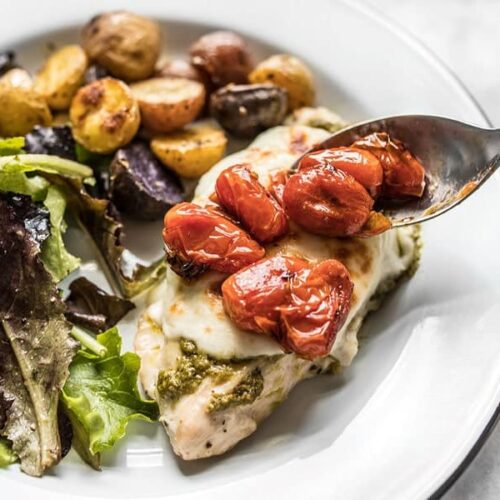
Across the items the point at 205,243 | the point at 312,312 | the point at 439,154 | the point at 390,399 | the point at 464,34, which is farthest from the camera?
the point at 464,34

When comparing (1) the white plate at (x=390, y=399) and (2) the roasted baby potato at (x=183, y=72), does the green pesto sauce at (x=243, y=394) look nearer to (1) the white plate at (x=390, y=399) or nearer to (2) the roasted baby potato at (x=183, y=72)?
(1) the white plate at (x=390, y=399)

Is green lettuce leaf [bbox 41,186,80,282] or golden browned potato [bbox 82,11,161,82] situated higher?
golden browned potato [bbox 82,11,161,82]

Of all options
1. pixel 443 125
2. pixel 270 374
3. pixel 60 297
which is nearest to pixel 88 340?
pixel 60 297

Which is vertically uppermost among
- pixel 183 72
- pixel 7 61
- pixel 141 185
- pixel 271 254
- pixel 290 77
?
pixel 290 77

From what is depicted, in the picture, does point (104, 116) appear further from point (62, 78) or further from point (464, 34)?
point (464, 34)

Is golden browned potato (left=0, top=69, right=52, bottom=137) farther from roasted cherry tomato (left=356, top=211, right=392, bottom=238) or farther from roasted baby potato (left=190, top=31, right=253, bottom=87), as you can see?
roasted cherry tomato (left=356, top=211, right=392, bottom=238)

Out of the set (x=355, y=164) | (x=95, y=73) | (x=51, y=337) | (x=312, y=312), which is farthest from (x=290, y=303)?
(x=95, y=73)

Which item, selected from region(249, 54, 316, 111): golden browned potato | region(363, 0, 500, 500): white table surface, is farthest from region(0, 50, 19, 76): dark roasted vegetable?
region(363, 0, 500, 500): white table surface

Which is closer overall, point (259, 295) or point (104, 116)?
point (259, 295)
